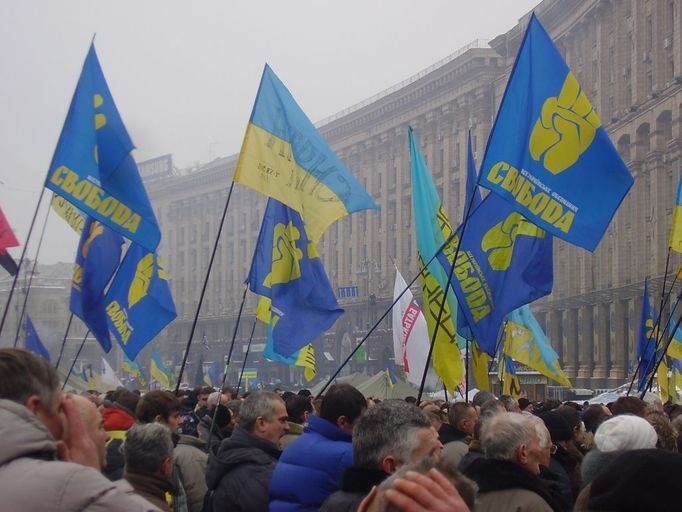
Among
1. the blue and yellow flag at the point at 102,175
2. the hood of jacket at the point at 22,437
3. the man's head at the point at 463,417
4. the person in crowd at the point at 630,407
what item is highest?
the blue and yellow flag at the point at 102,175

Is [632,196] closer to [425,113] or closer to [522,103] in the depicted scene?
[425,113]

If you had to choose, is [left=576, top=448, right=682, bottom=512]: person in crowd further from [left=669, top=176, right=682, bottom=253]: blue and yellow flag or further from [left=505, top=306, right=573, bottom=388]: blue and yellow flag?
[left=505, top=306, right=573, bottom=388]: blue and yellow flag

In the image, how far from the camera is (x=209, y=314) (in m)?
99.4

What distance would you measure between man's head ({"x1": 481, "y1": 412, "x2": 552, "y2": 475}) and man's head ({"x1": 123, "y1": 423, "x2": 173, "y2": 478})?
4.72 ft

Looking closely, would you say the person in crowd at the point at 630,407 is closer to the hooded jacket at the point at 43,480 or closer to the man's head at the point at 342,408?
the man's head at the point at 342,408

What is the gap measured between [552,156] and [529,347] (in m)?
8.62

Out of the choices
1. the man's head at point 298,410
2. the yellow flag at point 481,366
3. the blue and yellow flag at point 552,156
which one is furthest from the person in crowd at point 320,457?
the yellow flag at point 481,366

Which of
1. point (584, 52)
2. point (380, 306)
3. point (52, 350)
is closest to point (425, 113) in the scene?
point (380, 306)

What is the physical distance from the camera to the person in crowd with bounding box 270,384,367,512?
538cm

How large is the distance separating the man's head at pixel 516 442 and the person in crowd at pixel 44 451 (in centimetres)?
238

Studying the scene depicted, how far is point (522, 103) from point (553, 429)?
355 centimetres

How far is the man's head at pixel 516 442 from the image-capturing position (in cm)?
497

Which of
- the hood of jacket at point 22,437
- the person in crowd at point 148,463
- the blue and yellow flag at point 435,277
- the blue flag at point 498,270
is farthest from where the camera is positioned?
the blue and yellow flag at point 435,277

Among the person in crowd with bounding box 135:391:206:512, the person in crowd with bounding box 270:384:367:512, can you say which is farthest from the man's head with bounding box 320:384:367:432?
the person in crowd with bounding box 135:391:206:512
